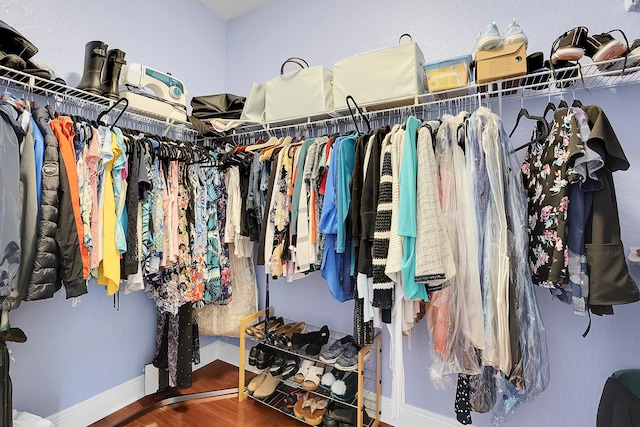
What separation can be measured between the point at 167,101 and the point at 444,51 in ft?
5.90

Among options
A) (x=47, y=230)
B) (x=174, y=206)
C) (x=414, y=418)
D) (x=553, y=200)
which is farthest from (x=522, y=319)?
(x=47, y=230)

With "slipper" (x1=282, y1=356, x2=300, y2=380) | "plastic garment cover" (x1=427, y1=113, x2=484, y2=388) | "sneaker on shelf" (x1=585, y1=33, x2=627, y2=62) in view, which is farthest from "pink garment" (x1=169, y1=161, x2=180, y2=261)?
"sneaker on shelf" (x1=585, y1=33, x2=627, y2=62)

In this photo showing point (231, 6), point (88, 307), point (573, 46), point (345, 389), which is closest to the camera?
point (573, 46)

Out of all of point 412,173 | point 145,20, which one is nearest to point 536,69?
point 412,173

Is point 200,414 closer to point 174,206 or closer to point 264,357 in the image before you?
point 264,357

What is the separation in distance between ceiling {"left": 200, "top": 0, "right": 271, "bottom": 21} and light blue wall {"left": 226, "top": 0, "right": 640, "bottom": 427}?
7 centimetres

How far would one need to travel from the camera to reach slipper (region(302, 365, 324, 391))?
1.89 meters

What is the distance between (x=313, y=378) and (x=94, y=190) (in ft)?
5.26

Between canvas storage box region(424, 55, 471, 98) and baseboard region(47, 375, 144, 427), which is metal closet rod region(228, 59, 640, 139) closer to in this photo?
canvas storage box region(424, 55, 471, 98)

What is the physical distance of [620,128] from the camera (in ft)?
4.81

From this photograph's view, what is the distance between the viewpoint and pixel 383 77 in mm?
1661

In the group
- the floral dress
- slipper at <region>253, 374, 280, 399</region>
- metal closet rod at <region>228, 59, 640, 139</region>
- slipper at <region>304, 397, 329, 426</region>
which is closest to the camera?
the floral dress

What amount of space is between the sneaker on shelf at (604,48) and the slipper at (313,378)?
2.14 m

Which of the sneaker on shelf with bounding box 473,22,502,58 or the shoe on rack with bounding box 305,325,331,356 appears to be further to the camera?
the shoe on rack with bounding box 305,325,331,356
